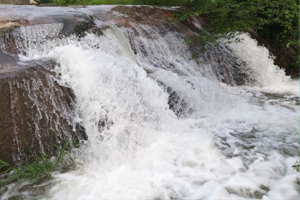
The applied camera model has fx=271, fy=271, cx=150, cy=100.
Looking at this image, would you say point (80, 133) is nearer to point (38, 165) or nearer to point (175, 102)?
point (38, 165)

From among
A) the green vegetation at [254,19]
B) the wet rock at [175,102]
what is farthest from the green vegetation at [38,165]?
the green vegetation at [254,19]

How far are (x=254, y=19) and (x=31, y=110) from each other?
212 inches

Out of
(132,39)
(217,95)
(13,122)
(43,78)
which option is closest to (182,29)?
(132,39)

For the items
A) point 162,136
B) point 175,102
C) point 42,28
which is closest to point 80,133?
point 162,136

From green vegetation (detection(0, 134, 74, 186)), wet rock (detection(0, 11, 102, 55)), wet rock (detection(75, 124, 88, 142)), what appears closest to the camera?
green vegetation (detection(0, 134, 74, 186))

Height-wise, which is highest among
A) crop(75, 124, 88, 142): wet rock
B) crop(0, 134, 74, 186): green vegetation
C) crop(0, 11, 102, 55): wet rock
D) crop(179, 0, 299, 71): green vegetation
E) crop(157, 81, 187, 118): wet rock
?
crop(179, 0, 299, 71): green vegetation

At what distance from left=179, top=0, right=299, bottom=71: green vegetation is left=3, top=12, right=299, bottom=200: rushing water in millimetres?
1632

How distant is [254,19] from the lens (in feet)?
20.6

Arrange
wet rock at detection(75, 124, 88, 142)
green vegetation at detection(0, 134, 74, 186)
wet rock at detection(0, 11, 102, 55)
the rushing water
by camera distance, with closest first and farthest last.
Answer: the rushing water → green vegetation at detection(0, 134, 74, 186) → wet rock at detection(75, 124, 88, 142) → wet rock at detection(0, 11, 102, 55)

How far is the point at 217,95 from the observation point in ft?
15.7

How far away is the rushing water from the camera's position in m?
2.54

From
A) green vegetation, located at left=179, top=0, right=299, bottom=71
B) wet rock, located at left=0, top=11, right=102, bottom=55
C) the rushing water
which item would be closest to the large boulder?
the rushing water

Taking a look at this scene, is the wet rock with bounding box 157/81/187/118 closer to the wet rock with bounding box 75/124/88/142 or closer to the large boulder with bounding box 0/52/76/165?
the wet rock with bounding box 75/124/88/142

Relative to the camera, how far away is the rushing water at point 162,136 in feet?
8.35
